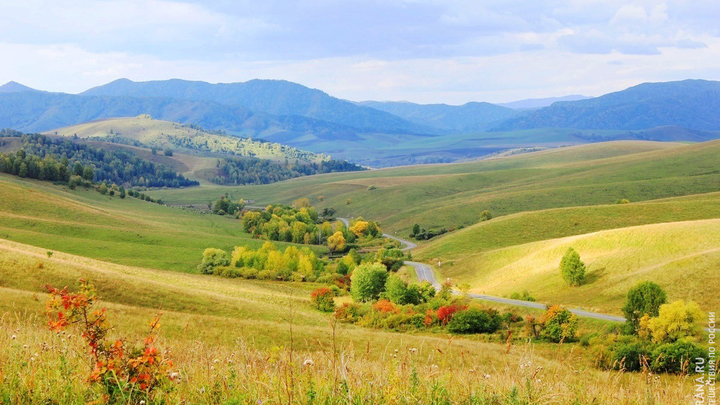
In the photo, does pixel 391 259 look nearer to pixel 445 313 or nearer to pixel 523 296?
pixel 523 296

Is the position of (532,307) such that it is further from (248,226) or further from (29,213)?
(248,226)

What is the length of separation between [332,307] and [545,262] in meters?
40.6

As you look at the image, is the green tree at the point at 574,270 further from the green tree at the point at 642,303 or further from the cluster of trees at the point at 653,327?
Result: the green tree at the point at 642,303

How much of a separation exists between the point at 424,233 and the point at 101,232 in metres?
93.9

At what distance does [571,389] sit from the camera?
9109 millimetres

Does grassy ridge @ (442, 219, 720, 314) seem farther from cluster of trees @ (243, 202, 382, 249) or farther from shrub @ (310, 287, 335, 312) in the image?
cluster of trees @ (243, 202, 382, 249)

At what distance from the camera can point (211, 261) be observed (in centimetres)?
10531

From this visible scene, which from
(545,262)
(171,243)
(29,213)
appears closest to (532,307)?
(545,262)

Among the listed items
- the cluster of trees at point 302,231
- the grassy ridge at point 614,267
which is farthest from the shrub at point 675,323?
the cluster of trees at point 302,231

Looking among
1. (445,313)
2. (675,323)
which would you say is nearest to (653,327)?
(675,323)

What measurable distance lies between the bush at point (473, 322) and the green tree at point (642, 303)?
13.6 meters

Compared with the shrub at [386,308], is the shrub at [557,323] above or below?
above

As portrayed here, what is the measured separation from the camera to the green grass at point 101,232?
10306cm

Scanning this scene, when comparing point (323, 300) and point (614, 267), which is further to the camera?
point (614, 267)
